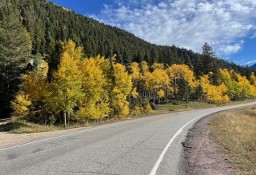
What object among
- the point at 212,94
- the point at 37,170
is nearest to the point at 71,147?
the point at 37,170

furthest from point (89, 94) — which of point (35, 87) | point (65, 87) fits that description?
point (65, 87)

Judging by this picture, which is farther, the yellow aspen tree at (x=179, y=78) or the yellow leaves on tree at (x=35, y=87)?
the yellow aspen tree at (x=179, y=78)

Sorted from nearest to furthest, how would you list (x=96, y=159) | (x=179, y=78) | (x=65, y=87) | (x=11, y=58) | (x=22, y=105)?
(x=96, y=159), (x=65, y=87), (x=22, y=105), (x=11, y=58), (x=179, y=78)

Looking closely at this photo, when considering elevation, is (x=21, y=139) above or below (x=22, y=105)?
below

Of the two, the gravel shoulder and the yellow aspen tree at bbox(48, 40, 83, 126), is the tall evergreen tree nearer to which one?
the yellow aspen tree at bbox(48, 40, 83, 126)

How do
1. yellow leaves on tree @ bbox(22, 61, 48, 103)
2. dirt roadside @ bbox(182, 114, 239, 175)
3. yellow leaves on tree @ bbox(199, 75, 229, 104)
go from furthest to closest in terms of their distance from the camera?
yellow leaves on tree @ bbox(199, 75, 229, 104) < yellow leaves on tree @ bbox(22, 61, 48, 103) < dirt roadside @ bbox(182, 114, 239, 175)

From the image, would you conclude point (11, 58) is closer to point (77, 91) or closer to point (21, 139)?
point (77, 91)

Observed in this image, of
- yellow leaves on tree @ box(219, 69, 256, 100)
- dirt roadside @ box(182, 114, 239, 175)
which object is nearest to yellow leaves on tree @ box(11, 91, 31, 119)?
dirt roadside @ box(182, 114, 239, 175)

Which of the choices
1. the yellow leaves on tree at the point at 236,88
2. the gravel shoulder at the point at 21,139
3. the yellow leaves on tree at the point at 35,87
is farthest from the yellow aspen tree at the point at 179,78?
the gravel shoulder at the point at 21,139

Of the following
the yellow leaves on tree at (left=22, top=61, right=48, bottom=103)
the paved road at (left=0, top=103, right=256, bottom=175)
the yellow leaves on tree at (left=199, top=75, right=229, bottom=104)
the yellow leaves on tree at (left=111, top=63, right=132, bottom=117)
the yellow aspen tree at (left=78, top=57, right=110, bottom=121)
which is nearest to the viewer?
the paved road at (left=0, top=103, right=256, bottom=175)

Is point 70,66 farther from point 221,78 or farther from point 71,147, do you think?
point 221,78

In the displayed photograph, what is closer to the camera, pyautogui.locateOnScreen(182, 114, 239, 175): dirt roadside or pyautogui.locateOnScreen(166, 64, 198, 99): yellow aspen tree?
pyautogui.locateOnScreen(182, 114, 239, 175): dirt roadside

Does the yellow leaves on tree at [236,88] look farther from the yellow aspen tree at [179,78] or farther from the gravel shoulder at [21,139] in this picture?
the gravel shoulder at [21,139]

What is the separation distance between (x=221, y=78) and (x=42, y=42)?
211ft
